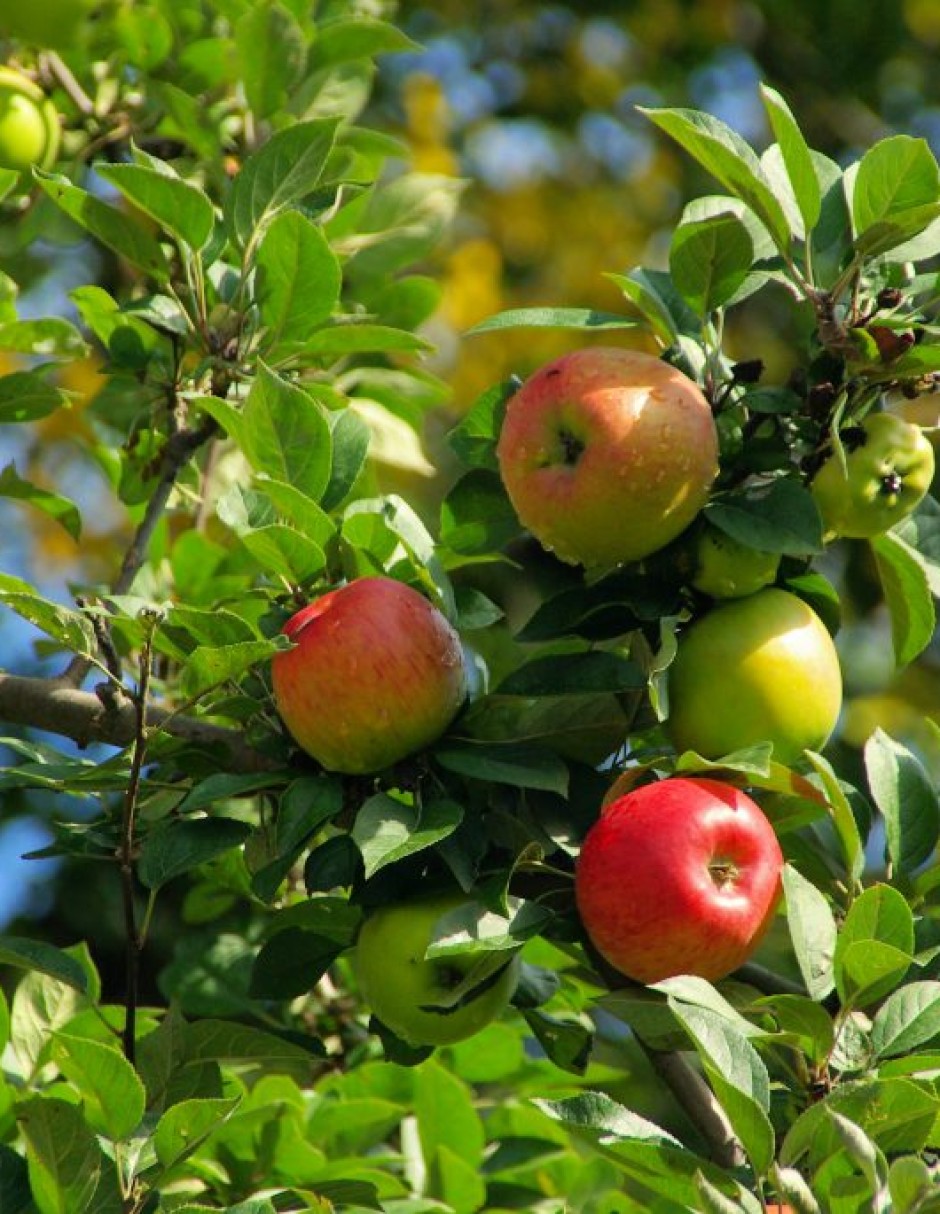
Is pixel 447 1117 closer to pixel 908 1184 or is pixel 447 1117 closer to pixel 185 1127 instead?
→ pixel 185 1127

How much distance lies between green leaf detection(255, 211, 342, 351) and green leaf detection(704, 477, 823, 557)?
1.27 feet

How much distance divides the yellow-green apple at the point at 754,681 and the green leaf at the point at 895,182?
28cm

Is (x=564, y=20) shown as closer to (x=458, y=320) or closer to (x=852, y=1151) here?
(x=458, y=320)

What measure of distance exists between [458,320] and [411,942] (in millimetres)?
2960

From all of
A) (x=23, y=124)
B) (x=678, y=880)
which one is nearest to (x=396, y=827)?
(x=678, y=880)

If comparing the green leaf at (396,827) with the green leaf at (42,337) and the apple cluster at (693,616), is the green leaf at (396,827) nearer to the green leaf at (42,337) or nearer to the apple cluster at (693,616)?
→ the apple cluster at (693,616)

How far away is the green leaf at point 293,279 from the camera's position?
4.69 ft

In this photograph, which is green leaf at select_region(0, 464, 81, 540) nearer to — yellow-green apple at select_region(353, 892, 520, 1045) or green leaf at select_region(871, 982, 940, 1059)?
yellow-green apple at select_region(353, 892, 520, 1045)

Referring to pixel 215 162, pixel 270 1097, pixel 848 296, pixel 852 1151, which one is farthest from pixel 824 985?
pixel 215 162

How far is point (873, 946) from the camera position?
3.58 feet

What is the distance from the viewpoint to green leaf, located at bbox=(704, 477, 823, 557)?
124 centimetres

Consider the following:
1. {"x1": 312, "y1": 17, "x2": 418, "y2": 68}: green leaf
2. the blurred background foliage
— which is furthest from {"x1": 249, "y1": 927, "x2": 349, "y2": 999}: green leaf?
the blurred background foliage

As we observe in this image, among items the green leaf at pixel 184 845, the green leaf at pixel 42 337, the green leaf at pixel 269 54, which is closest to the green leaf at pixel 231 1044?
the green leaf at pixel 184 845

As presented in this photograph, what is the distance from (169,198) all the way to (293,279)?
0.12m
